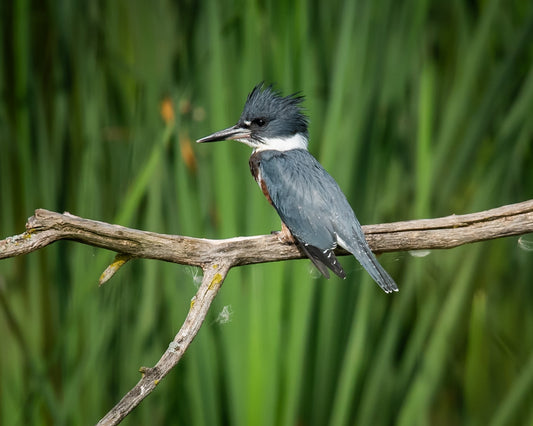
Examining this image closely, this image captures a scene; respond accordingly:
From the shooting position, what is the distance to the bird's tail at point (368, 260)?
1.33 metres

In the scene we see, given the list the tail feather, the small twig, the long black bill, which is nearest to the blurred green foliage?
the long black bill

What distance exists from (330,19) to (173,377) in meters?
0.99

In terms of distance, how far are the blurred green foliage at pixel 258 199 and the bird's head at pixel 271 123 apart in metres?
0.07

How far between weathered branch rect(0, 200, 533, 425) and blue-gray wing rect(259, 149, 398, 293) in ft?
0.12

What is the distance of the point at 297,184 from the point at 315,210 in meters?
0.10

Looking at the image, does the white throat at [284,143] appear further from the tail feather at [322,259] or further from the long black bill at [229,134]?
the tail feather at [322,259]

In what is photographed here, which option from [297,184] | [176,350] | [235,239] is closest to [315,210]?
[297,184]

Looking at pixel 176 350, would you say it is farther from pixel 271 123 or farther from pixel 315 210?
pixel 271 123

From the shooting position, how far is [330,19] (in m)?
1.78

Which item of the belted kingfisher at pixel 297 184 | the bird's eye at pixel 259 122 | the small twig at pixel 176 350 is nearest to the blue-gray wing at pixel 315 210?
the belted kingfisher at pixel 297 184

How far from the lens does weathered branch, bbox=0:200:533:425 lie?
1.01 metres

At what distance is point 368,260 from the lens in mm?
1342

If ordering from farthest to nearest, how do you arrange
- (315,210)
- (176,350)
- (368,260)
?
1. (315,210)
2. (368,260)
3. (176,350)

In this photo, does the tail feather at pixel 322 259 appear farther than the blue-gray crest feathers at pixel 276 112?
No
